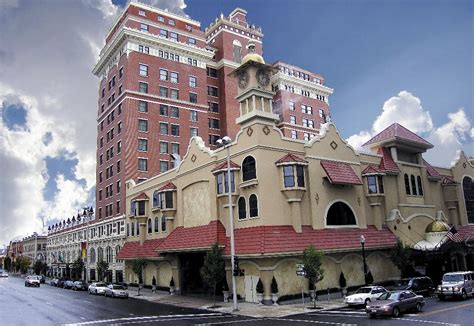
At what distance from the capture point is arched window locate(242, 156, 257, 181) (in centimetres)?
3422

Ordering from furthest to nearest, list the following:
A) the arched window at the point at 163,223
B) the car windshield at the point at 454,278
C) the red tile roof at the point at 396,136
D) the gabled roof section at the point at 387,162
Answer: the arched window at the point at 163,223
the red tile roof at the point at 396,136
the gabled roof section at the point at 387,162
the car windshield at the point at 454,278

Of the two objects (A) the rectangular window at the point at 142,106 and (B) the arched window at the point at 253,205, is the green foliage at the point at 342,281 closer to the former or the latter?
(B) the arched window at the point at 253,205

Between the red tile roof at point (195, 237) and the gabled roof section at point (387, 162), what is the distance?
17.8m

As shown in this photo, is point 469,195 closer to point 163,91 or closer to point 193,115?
point 193,115

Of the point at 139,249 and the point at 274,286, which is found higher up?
the point at 139,249

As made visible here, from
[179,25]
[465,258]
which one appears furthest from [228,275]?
[179,25]

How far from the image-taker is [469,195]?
52031mm

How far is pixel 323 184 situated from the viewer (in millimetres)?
36750

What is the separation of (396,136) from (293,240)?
62.3 feet

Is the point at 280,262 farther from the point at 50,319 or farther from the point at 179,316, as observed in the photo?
the point at 50,319

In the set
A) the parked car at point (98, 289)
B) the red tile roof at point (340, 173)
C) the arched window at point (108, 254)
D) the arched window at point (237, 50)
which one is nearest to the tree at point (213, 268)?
the red tile roof at point (340, 173)

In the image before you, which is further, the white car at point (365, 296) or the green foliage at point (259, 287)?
the green foliage at point (259, 287)

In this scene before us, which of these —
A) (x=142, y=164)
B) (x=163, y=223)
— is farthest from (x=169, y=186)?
(x=142, y=164)

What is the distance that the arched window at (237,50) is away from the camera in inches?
3314
